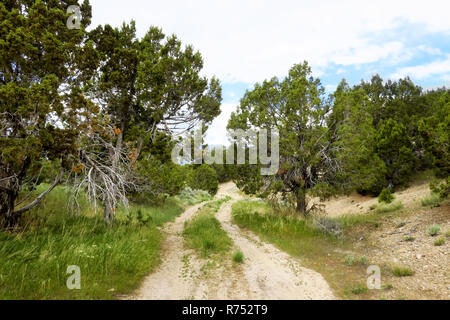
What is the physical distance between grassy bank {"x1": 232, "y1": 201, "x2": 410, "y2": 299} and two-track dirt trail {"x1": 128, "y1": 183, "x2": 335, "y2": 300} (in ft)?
1.70

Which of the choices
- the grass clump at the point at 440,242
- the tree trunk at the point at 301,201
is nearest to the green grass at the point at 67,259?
the tree trunk at the point at 301,201

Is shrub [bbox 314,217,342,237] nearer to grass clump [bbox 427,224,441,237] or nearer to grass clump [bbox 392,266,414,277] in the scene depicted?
grass clump [bbox 427,224,441,237]

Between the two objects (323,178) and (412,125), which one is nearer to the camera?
(323,178)

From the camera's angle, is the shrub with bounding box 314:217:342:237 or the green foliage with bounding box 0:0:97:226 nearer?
the green foliage with bounding box 0:0:97:226

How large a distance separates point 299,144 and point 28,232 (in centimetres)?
1160

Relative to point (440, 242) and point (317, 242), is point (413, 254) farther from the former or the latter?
point (317, 242)

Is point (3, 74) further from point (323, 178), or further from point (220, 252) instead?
point (323, 178)

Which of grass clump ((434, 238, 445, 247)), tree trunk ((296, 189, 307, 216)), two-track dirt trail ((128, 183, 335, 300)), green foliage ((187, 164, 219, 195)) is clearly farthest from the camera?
green foliage ((187, 164, 219, 195))

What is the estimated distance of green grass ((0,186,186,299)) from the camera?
4586 mm

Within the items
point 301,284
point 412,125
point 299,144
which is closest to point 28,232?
point 301,284

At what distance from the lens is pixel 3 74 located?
6082 mm

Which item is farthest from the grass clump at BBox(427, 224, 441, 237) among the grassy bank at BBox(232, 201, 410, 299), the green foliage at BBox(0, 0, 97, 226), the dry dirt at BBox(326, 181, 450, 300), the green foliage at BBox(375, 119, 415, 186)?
the green foliage at BBox(375, 119, 415, 186)

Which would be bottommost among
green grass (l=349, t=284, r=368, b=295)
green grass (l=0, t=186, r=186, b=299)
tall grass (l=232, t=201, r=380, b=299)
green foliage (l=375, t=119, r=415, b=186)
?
tall grass (l=232, t=201, r=380, b=299)
